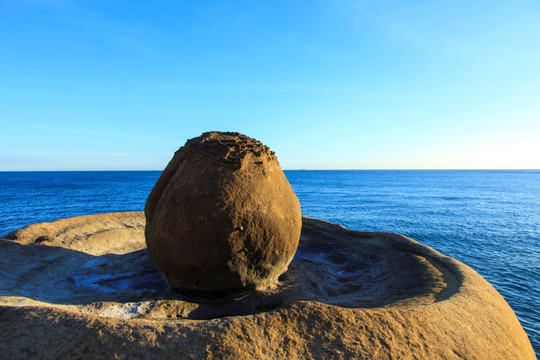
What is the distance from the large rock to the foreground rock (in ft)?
1.35

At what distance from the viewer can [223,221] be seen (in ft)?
14.8

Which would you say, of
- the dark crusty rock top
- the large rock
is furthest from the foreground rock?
the dark crusty rock top

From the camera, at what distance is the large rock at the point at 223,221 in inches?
179

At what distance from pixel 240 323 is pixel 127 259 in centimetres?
470

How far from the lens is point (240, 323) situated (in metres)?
3.26

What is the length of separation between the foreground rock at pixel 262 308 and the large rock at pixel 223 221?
41 cm

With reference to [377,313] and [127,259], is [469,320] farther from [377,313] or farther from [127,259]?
[127,259]

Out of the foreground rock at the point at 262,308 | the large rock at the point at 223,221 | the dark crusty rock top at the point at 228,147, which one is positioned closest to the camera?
the foreground rock at the point at 262,308

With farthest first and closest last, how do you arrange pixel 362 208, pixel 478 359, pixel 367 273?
pixel 362 208 → pixel 367 273 → pixel 478 359

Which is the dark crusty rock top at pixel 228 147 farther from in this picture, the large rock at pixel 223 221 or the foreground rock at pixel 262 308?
the foreground rock at pixel 262 308

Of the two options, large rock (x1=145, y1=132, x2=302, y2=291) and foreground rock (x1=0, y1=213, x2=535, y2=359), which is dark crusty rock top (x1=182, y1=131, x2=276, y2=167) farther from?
foreground rock (x1=0, y1=213, x2=535, y2=359)

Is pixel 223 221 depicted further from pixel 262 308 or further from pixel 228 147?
pixel 262 308

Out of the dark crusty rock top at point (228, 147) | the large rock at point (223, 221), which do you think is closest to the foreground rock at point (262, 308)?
the large rock at point (223, 221)

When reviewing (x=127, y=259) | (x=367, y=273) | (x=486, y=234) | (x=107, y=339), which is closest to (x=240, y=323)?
(x=107, y=339)
